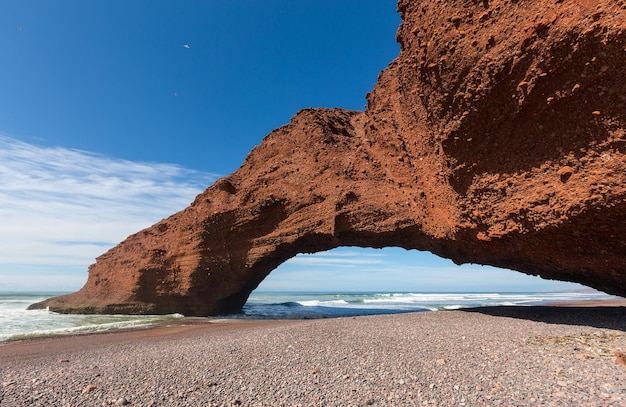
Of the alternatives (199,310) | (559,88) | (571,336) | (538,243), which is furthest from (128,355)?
(199,310)

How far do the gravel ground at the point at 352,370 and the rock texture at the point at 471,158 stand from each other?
2393mm

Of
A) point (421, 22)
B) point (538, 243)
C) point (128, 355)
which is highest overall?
point (421, 22)

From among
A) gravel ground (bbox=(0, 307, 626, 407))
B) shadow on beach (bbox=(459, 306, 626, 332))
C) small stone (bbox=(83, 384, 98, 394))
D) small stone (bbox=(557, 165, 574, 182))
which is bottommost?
small stone (bbox=(83, 384, 98, 394))

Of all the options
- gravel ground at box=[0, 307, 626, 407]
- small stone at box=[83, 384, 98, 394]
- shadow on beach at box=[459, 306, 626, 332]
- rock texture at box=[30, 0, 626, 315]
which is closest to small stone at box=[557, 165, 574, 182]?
rock texture at box=[30, 0, 626, 315]

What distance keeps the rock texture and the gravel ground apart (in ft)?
7.85

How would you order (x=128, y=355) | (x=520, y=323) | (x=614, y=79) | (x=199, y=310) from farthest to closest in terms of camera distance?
1. (x=199, y=310)
2. (x=520, y=323)
3. (x=128, y=355)
4. (x=614, y=79)

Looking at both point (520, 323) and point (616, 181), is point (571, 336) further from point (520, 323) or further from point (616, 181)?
point (616, 181)

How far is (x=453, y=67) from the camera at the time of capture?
29.7 feet

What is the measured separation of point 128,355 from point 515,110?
31.9ft

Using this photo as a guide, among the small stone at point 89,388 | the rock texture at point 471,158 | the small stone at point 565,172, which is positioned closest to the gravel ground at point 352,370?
the small stone at point 89,388

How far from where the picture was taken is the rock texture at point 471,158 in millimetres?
7109

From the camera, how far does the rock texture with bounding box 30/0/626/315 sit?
7.11 metres

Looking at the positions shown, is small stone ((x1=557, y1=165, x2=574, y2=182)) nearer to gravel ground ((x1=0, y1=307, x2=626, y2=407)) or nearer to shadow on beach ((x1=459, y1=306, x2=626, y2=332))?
gravel ground ((x1=0, y1=307, x2=626, y2=407))

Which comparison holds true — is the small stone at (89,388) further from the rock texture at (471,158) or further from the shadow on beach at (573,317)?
the shadow on beach at (573,317)
